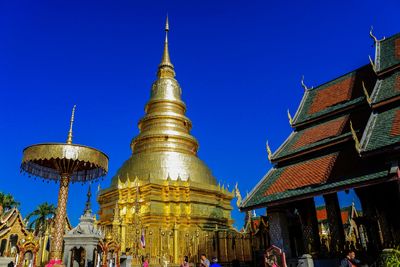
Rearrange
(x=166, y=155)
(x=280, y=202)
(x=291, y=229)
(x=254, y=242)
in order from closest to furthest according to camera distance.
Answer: (x=280, y=202)
(x=291, y=229)
(x=254, y=242)
(x=166, y=155)

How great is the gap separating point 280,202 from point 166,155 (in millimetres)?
15107

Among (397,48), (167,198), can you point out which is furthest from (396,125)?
(167,198)

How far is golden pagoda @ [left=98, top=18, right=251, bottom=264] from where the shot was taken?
1945 centimetres

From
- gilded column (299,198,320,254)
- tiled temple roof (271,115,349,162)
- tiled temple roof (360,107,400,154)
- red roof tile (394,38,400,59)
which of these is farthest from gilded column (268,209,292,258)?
red roof tile (394,38,400,59)

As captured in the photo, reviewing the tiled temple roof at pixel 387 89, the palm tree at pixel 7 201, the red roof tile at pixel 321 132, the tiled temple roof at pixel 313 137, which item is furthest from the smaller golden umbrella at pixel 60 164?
the palm tree at pixel 7 201

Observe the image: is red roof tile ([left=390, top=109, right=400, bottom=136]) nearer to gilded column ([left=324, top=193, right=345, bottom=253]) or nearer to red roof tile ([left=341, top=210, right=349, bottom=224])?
gilded column ([left=324, top=193, right=345, bottom=253])

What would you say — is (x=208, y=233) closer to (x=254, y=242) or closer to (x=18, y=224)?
(x=254, y=242)

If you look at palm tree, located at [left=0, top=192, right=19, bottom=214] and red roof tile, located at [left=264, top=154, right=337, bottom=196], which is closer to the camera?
red roof tile, located at [left=264, top=154, right=337, bottom=196]

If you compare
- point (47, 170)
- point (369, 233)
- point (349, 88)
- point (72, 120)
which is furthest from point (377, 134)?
point (47, 170)

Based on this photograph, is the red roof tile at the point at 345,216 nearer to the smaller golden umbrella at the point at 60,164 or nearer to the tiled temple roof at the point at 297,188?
the tiled temple roof at the point at 297,188

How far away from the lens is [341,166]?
38.5 ft

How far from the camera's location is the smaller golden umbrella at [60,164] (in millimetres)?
11312

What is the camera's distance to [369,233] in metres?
13.6

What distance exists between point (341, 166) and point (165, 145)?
17.1 metres
